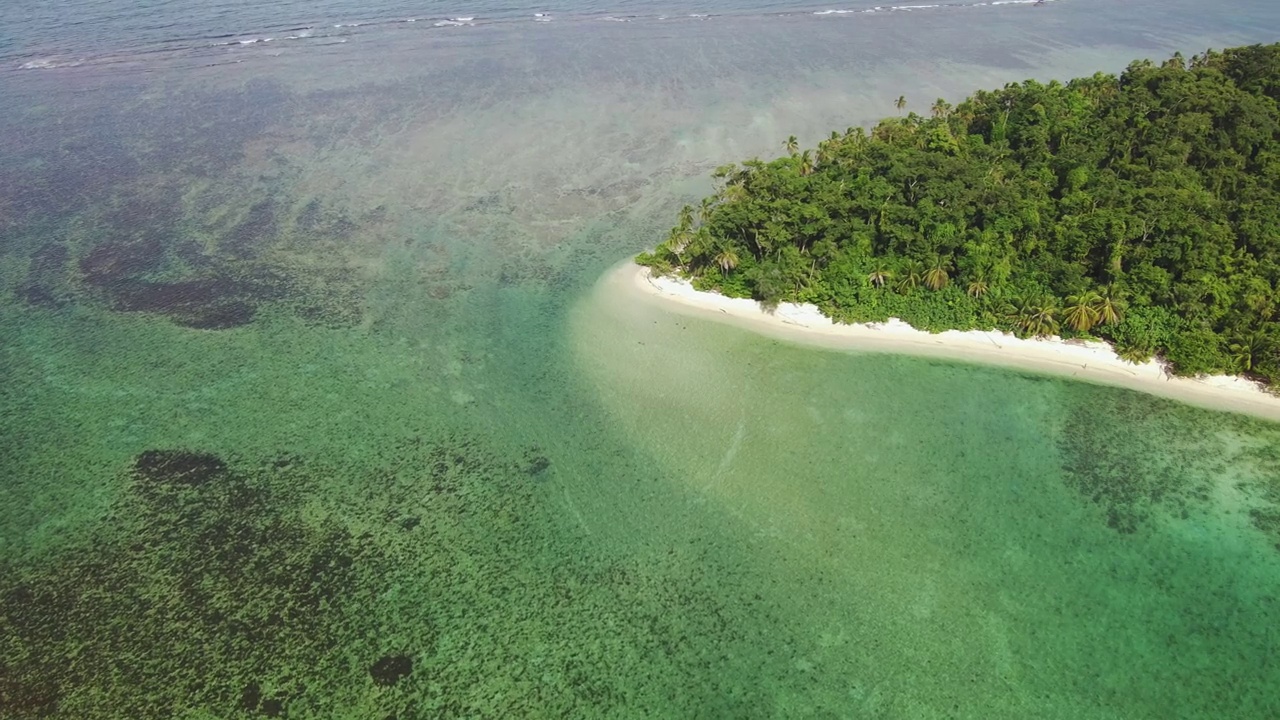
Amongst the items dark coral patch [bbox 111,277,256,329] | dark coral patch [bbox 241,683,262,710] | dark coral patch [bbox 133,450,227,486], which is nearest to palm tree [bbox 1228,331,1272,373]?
dark coral patch [bbox 241,683,262,710]

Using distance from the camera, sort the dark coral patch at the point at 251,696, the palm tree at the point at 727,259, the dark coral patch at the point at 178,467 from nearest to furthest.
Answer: the dark coral patch at the point at 251,696 → the dark coral patch at the point at 178,467 → the palm tree at the point at 727,259

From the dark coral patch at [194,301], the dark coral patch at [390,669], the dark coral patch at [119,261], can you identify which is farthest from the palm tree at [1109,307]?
the dark coral patch at [119,261]

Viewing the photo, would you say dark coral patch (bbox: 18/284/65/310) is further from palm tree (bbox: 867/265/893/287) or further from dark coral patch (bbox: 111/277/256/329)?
palm tree (bbox: 867/265/893/287)

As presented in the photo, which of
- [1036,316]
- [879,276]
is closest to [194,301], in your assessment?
[879,276]

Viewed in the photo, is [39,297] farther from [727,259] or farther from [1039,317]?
[1039,317]

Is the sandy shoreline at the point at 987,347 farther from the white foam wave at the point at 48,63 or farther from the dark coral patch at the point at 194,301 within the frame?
the white foam wave at the point at 48,63

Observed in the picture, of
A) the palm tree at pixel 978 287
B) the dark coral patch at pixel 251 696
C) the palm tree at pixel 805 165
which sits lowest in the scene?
the dark coral patch at pixel 251 696
